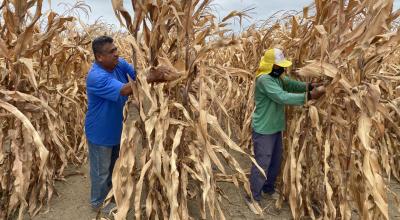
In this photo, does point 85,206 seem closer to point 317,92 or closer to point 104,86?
point 104,86

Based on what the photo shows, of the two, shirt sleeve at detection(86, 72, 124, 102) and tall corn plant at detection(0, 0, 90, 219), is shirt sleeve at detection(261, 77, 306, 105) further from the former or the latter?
tall corn plant at detection(0, 0, 90, 219)

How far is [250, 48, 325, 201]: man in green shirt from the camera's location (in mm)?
2957

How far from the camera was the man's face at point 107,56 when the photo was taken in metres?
2.79

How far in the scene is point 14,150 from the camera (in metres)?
2.52

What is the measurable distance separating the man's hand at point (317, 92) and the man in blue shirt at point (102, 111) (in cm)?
135

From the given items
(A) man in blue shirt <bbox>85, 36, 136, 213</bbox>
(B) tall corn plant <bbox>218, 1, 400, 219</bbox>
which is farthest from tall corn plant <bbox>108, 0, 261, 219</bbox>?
(B) tall corn plant <bbox>218, 1, 400, 219</bbox>

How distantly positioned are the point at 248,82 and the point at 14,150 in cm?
297

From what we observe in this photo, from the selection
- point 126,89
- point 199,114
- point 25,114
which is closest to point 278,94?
point 199,114

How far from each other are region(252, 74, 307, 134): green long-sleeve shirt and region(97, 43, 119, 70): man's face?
3.95ft

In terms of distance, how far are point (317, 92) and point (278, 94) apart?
1.19 feet

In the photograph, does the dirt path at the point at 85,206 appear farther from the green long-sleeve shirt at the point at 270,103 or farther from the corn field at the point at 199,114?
the green long-sleeve shirt at the point at 270,103

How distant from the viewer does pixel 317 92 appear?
2584 mm

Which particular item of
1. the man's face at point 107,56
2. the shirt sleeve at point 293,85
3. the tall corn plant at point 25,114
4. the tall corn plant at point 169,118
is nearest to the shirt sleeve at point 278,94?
the shirt sleeve at point 293,85

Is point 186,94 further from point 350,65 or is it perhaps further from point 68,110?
point 68,110
